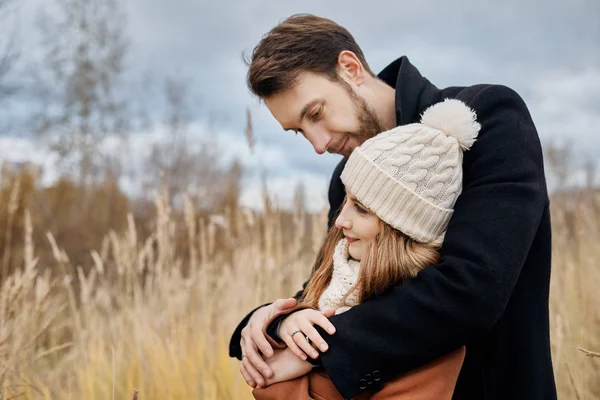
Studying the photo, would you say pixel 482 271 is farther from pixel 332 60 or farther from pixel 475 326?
pixel 332 60

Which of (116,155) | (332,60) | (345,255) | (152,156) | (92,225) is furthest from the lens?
(152,156)

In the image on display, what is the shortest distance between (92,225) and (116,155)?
22.3 feet

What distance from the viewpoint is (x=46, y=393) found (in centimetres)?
204

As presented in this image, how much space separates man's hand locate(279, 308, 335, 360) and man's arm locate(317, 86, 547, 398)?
25mm

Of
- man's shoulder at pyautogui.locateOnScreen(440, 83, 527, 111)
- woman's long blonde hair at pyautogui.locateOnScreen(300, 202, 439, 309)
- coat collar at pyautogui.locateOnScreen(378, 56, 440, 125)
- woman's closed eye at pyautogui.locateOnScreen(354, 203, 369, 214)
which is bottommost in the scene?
woman's long blonde hair at pyautogui.locateOnScreen(300, 202, 439, 309)

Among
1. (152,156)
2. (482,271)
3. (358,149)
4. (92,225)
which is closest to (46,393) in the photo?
(358,149)

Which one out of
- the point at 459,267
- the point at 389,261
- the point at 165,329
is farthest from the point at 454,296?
the point at 165,329

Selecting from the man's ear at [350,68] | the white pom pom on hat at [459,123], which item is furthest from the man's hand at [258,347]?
the man's ear at [350,68]

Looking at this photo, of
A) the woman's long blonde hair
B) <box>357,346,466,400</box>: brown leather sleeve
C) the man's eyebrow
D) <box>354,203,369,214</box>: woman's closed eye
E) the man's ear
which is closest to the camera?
<box>357,346,466,400</box>: brown leather sleeve

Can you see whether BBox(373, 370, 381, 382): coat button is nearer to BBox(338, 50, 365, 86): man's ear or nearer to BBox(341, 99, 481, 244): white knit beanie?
BBox(341, 99, 481, 244): white knit beanie

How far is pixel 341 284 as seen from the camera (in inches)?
55.1

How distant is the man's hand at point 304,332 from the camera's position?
1.26 m

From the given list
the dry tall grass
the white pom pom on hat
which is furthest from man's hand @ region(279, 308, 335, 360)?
the dry tall grass

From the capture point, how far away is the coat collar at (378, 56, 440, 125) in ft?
5.55
